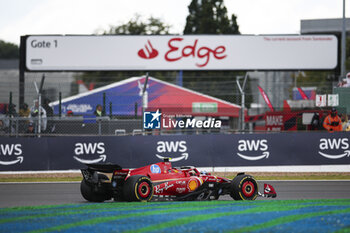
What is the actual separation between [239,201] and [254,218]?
242cm

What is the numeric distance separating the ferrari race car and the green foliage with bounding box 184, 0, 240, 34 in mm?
49206

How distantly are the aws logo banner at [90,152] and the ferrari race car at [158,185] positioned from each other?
650cm

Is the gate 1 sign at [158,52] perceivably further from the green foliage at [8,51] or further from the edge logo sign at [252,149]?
the green foliage at [8,51]

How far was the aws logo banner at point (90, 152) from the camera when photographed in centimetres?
1742

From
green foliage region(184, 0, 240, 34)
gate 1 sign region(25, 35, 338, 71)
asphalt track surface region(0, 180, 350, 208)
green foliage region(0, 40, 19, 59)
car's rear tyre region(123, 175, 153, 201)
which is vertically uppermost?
green foliage region(0, 40, 19, 59)

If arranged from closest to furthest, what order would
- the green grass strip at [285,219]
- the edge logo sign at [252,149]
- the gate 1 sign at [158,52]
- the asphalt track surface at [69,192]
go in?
1. the green grass strip at [285,219]
2. the asphalt track surface at [69,192]
3. the edge logo sign at [252,149]
4. the gate 1 sign at [158,52]

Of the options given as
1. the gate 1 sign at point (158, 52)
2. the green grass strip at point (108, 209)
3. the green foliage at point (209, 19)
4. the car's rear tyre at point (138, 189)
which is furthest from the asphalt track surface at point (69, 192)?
the green foliage at point (209, 19)

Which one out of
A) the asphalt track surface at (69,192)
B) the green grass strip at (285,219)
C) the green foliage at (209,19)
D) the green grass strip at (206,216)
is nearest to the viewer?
the green grass strip at (285,219)

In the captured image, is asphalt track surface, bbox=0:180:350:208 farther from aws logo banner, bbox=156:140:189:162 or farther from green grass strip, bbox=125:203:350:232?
aws logo banner, bbox=156:140:189:162

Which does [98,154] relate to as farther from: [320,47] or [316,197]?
[320,47]

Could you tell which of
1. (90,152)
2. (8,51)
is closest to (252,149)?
(90,152)

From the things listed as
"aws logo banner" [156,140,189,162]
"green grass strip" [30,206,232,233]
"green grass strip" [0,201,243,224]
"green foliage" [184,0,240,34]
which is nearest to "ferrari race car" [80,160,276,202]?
"green grass strip" [0,201,243,224]

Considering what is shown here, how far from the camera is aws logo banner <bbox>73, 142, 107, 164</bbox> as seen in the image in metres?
17.4

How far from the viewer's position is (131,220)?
310 inches
